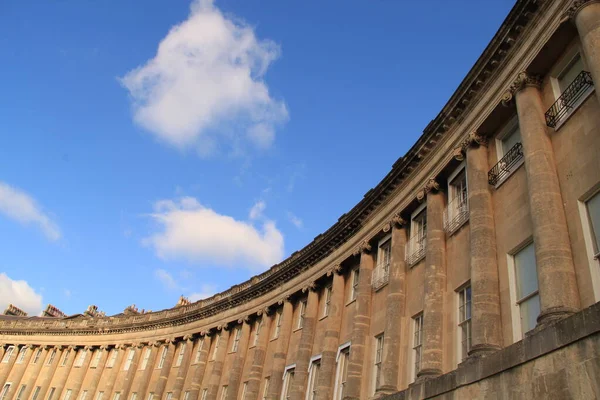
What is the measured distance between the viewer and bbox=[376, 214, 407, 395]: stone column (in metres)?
17.2

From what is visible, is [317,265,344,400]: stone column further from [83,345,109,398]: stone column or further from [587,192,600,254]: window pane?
[83,345,109,398]: stone column

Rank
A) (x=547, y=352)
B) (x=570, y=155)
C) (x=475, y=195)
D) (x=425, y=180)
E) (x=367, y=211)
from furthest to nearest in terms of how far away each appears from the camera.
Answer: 1. (x=367, y=211)
2. (x=425, y=180)
3. (x=475, y=195)
4. (x=570, y=155)
5. (x=547, y=352)

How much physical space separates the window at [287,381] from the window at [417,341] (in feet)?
35.1

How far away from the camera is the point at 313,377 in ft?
80.4

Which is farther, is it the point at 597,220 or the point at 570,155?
the point at 570,155

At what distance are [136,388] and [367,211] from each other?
99.7 feet

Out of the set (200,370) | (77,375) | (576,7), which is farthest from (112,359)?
(576,7)

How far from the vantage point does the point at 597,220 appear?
10.9 meters

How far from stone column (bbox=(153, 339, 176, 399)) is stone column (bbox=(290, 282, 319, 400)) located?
735 inches

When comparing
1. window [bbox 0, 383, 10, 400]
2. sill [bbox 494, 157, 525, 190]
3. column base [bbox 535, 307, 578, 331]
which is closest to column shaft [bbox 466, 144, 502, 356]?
sill [bbox 494, 157, 525, 190]

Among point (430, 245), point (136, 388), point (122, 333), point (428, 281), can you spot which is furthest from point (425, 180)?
point (122, 333)

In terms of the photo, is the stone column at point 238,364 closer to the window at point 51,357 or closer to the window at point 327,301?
the window at point 327,301

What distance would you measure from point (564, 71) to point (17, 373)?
59.0 meters

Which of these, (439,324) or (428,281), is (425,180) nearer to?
(428,281)
